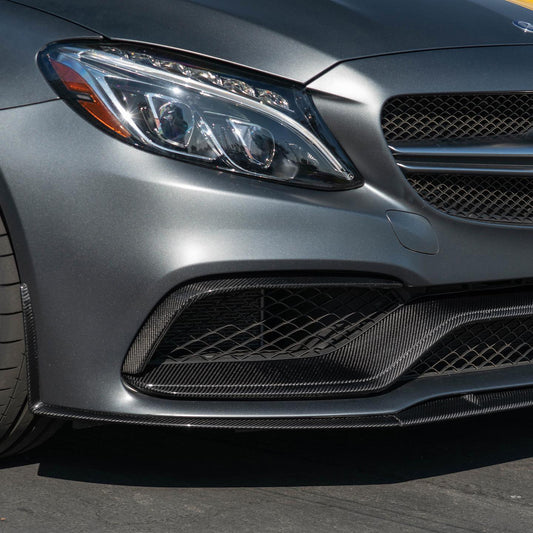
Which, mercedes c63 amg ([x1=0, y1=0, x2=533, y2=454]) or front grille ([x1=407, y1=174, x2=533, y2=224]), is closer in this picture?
mercedes c63 amg ([x1=0, y1=0, x2=533, y2=454])

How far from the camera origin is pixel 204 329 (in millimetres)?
2797

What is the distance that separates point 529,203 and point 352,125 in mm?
536

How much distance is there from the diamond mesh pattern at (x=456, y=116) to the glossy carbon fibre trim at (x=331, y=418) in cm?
66

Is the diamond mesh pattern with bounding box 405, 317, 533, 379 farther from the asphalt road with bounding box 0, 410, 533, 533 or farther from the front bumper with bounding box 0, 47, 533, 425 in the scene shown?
the asphalt road with bounding box 0, 410, 533, 533

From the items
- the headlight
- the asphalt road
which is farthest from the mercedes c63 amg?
the asphalt road

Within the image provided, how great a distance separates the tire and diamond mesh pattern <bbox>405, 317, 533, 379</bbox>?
3.14ft

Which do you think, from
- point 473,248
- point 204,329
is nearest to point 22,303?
point 204,329

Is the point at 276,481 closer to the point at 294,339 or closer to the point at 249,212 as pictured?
the point at 294,339

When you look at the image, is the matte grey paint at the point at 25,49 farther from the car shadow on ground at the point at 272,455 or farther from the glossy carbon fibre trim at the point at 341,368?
the car shadow on ground at the point at 272,455

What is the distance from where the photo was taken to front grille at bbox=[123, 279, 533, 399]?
279 centimetres

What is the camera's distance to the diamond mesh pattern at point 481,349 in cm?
299

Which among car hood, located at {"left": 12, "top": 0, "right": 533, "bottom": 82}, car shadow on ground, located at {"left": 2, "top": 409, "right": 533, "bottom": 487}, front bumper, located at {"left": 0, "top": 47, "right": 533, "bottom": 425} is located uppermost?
car hood, located at {"left": 12, "top": 0, "right": 533, "bottom": 82}

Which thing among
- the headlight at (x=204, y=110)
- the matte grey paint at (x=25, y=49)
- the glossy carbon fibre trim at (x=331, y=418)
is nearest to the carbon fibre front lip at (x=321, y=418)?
the glossy carbon fibre trim at (x=331, y=418)

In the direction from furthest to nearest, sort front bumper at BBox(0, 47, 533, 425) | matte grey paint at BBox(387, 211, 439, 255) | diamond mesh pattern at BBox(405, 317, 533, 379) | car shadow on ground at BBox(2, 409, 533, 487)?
car shadow on ground at BBox(2, 409, 533, 487), diamond mesh pattern at BBox(405, 317, 533, 379), matte grey paint at BBox(387, 211, 439, 255), front bumper at BBox(0, 47, 533, 425)
